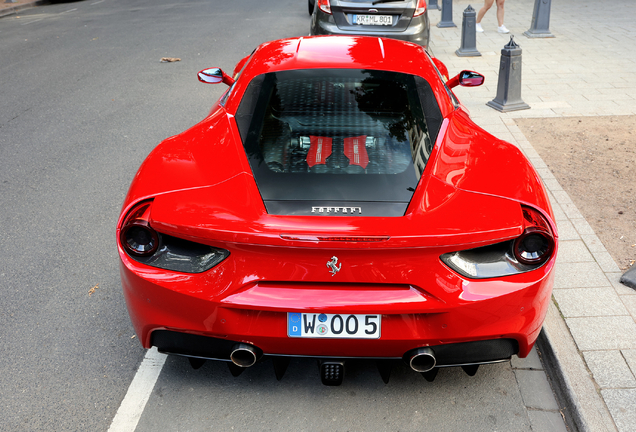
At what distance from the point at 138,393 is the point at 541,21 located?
11.8 metres

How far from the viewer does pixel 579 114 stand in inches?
279

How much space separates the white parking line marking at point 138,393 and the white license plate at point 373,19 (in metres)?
7.07

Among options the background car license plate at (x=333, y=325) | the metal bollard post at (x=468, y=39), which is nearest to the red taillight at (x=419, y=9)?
the metal bollard post at (x=468, y=39)

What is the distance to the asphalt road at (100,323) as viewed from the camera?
8.73 ft

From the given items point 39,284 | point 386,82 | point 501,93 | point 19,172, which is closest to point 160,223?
Result: point 386,82

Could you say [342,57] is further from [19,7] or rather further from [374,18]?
[19,7]

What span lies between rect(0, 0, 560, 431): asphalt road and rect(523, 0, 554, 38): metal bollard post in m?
7.27

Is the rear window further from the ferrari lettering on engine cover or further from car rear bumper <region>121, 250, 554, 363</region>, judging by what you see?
car rear bumper <region>121, 250, 554, 363</region>

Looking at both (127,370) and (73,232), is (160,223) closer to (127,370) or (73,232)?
(127,370)

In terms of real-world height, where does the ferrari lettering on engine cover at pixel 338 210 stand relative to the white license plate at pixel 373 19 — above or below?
above

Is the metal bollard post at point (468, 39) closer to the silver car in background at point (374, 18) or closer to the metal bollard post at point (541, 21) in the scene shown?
the silver car in background at point (374, 18)

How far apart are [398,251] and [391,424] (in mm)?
895

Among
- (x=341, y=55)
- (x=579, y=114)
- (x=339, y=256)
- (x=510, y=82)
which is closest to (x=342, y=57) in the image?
(x=341, y=55)

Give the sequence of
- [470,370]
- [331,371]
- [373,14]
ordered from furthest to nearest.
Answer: [373,14] < [470,370] < [331,371]
